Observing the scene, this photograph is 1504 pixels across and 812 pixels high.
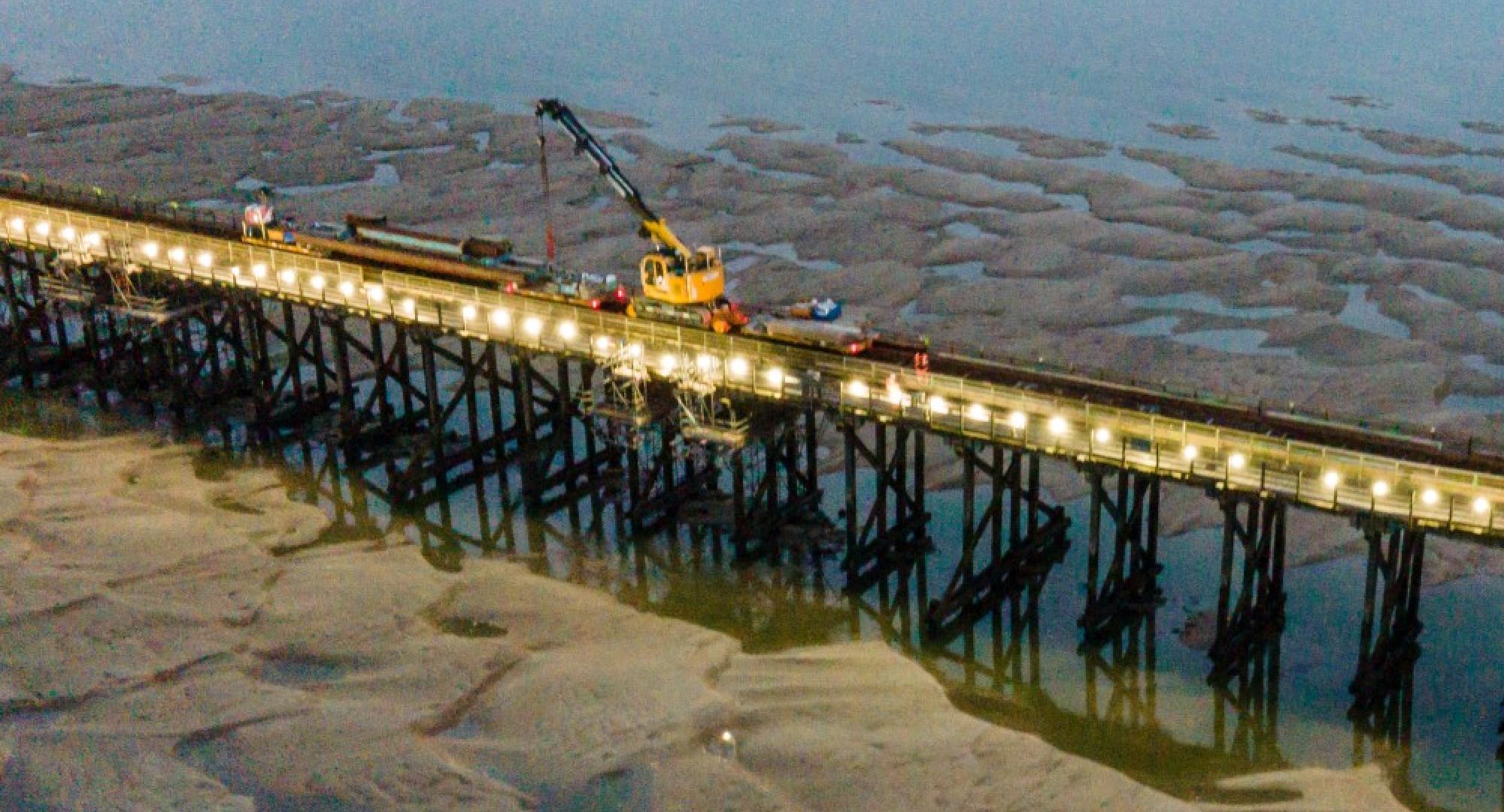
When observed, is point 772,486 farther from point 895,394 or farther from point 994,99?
point 994,99

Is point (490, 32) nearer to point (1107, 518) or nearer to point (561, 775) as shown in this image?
point (1107, 518)

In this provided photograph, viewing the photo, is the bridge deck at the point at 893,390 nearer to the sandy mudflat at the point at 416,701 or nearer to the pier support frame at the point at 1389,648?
the pier support frame at the point at 1389,648

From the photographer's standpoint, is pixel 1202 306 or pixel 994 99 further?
pixel 994 99

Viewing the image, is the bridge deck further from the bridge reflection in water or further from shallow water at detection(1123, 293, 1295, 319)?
shallow water at detection(1123, 293, 1295, 319)

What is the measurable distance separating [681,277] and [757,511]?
21.4ft

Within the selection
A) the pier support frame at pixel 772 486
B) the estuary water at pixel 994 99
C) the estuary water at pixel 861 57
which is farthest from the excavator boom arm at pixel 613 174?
the estuary water at pixel 861 57

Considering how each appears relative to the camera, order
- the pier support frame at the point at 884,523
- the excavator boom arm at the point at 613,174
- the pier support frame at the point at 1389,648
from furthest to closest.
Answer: the excavator boom arm at the point at 613,174 → the pier support frame at the point at 884,523 → the pier support frame at the point at 1389,648

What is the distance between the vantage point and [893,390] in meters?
38.3

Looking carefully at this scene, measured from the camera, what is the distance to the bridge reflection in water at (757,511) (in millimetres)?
35156

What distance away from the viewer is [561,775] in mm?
30438

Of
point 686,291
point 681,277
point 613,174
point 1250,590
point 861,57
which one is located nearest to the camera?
point 1250,590

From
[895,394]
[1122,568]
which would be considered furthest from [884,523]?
[1122,568]

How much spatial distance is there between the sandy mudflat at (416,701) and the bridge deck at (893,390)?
18.5 ft

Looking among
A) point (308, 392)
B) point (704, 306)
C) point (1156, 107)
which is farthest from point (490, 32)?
point (704, 306)
